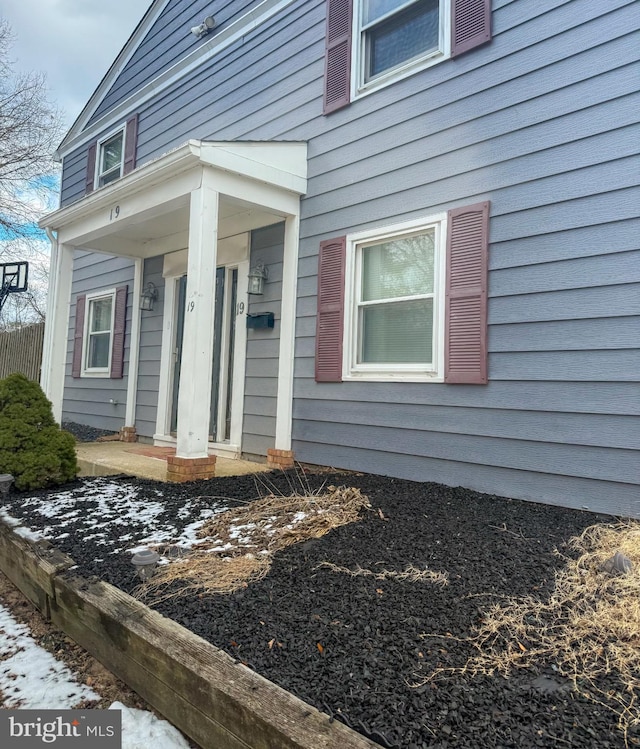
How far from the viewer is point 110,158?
8.02 metres

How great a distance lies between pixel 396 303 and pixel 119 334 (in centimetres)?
446

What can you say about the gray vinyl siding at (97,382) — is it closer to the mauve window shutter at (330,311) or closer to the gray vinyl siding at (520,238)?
the gray vinyl siding at (520,238)

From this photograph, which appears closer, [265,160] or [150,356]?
[265,160]

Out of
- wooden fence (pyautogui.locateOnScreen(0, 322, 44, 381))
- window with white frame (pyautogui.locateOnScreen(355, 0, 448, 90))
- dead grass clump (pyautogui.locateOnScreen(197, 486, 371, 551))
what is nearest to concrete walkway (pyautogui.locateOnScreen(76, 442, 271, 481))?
dead grass clump (pyautogui.locateOnScreen(197, 486, 371, 551))

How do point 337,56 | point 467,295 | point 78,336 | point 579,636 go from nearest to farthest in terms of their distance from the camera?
point 579,636
point 467,295
point 337,56
point 78,336

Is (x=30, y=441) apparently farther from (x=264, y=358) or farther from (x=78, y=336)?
(x=78, y=336)

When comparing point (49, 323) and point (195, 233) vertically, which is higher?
point (195, 233)

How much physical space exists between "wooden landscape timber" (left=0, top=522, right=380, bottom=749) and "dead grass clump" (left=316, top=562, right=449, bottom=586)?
76 cm

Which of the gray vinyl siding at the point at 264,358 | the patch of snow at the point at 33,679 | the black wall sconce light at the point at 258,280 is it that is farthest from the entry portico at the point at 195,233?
the patch of snow at the point at 33,679

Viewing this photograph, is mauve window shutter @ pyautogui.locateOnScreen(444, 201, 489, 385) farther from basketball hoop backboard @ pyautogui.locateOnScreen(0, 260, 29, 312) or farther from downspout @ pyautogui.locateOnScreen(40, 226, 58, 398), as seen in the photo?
basketball hoop backboard @ pyautogui.locateOnScreen(0, 260, 29, 312)

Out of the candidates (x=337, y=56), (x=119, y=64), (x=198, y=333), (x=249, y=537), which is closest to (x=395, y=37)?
(x=337, y=56)

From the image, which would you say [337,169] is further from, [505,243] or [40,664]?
[40,664]

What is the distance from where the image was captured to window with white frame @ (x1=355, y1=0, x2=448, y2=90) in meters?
4.05

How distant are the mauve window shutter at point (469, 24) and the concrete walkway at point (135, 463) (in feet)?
12.1
